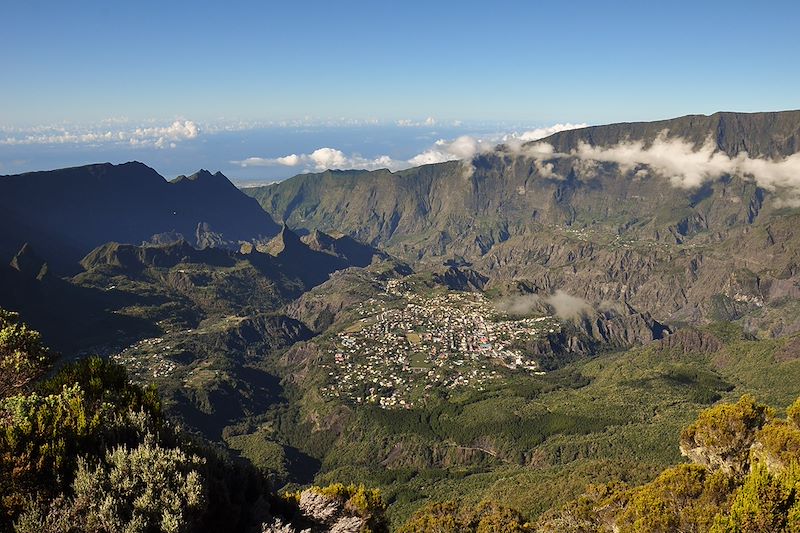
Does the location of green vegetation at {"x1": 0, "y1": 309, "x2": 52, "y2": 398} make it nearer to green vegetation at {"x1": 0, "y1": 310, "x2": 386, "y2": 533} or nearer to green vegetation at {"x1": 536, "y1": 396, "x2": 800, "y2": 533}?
green vegetation at {"x1": 0, "y1": 310, "x2": 386, "y2": 533}

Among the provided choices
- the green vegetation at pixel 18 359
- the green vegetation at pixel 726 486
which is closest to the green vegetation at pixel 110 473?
the green vegetation at pixel 18 359

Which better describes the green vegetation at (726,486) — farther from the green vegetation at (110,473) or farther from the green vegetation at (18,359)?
the green vegetation at (18,359)

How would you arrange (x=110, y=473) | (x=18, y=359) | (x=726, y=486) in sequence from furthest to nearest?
(x=726, y=486), (x=18, y=359), (x=110, y=473)

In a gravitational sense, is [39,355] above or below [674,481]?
above

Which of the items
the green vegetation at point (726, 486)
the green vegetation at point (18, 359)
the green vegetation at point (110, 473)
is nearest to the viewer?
the green vegetation at point (110, 473)

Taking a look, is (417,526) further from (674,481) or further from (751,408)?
(751,408)

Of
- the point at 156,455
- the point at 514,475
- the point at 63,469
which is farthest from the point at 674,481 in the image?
the point at 514,475

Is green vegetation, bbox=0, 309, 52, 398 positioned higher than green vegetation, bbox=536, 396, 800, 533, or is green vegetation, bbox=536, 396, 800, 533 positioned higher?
green vegetation, bbox=0, 309, 52, 398

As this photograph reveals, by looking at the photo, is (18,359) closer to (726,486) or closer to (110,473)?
(110,473)

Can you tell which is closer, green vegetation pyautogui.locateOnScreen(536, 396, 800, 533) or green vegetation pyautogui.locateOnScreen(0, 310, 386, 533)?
green vegetation pyautogui.locateOnScreen(0, 310, 386, 533)

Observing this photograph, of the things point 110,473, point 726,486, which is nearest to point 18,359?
point 110,473

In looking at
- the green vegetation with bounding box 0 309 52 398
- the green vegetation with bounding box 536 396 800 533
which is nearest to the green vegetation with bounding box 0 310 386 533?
the green vegetation with bounding box 0 309 52 398
